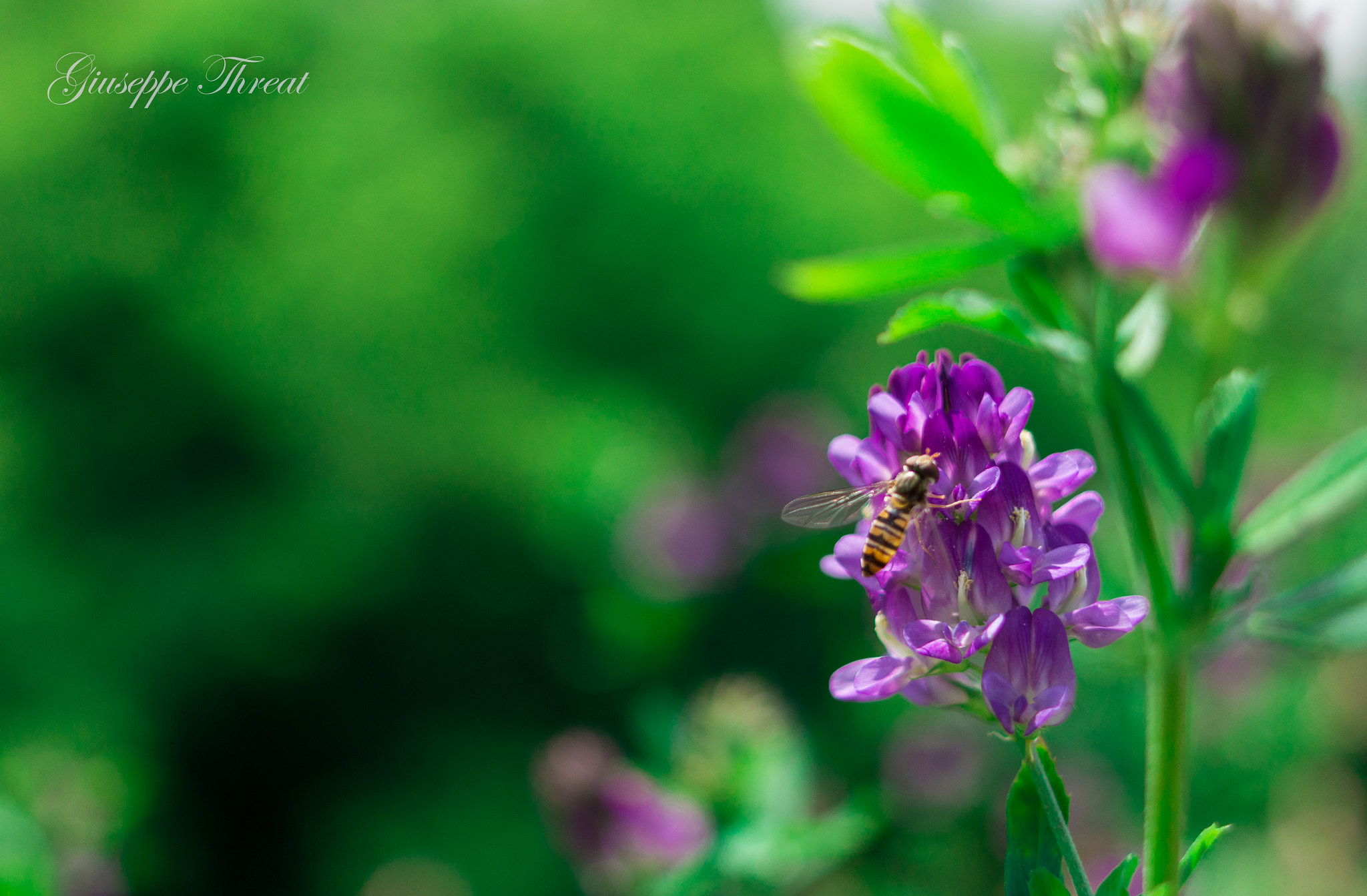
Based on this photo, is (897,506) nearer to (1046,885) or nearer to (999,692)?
(999,692)

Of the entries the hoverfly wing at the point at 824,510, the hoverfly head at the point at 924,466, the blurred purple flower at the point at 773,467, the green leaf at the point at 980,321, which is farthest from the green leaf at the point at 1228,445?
the blurred purple flower at the point at 773,467

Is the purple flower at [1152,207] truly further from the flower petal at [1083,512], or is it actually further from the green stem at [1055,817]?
the green stem at [1055,817]

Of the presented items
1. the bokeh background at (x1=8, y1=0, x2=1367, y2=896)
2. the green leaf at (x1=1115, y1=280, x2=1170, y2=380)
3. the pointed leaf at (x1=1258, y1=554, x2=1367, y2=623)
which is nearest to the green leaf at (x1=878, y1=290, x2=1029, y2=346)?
the green leaf at (x1=1115, y1=280, x2=1170, y2=380)

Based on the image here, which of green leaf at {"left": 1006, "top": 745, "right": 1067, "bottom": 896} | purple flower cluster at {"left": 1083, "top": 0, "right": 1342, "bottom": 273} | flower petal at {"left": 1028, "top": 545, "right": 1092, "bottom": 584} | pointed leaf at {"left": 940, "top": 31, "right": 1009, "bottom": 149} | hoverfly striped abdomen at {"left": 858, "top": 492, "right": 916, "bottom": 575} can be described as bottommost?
green leaf at {"left": 1006, "top": 745, "right": 1067, "bottom": 896}

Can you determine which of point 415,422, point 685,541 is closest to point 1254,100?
point 685,541

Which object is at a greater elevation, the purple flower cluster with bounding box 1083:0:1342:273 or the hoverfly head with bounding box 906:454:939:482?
the purple flower cluster with bounding box 1083:0:1342:273

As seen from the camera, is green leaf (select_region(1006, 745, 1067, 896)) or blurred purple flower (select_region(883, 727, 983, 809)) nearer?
green leaf (select_region(1006, 745, 1067, 896))

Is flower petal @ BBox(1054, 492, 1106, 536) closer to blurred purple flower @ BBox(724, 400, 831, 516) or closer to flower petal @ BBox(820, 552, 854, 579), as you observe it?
flower petal @ BBox(820, 552, 854, 579)
